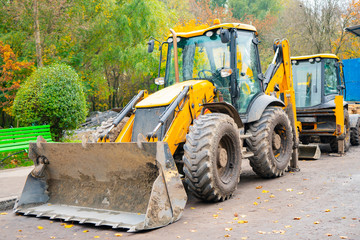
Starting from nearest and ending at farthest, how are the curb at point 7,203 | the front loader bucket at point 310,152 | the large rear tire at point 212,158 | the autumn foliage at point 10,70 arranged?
the large rear tire at point 212,158 → the curb at point 7,203 → the front loader bucket at point 310,152 → the autumn foliage at point 10,70

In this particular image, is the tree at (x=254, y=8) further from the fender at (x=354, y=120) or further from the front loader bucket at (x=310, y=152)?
the front loader bucket at (x=310, y=152)

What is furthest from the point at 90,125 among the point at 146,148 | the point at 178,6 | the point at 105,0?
the point at 178,6

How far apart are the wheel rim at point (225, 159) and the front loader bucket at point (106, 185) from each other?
1.20 metres

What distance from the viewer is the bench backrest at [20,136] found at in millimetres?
10695

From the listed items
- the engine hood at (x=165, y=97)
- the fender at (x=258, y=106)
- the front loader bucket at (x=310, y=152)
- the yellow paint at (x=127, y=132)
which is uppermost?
the engine hood at (x=165, y=97)

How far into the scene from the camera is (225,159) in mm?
6469

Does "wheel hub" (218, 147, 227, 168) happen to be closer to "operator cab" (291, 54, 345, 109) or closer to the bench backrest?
the bench backrest

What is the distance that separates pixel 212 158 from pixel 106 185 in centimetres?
163

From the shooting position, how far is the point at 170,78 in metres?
8.12

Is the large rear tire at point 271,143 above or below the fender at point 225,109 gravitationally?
below

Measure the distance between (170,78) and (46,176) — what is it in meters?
3.08

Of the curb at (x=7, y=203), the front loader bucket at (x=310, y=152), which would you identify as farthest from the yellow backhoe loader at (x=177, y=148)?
the front loader bucket at (x=310, y=152)

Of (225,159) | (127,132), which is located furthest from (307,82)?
(127,132)

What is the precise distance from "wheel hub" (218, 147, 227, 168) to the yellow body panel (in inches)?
24.7
